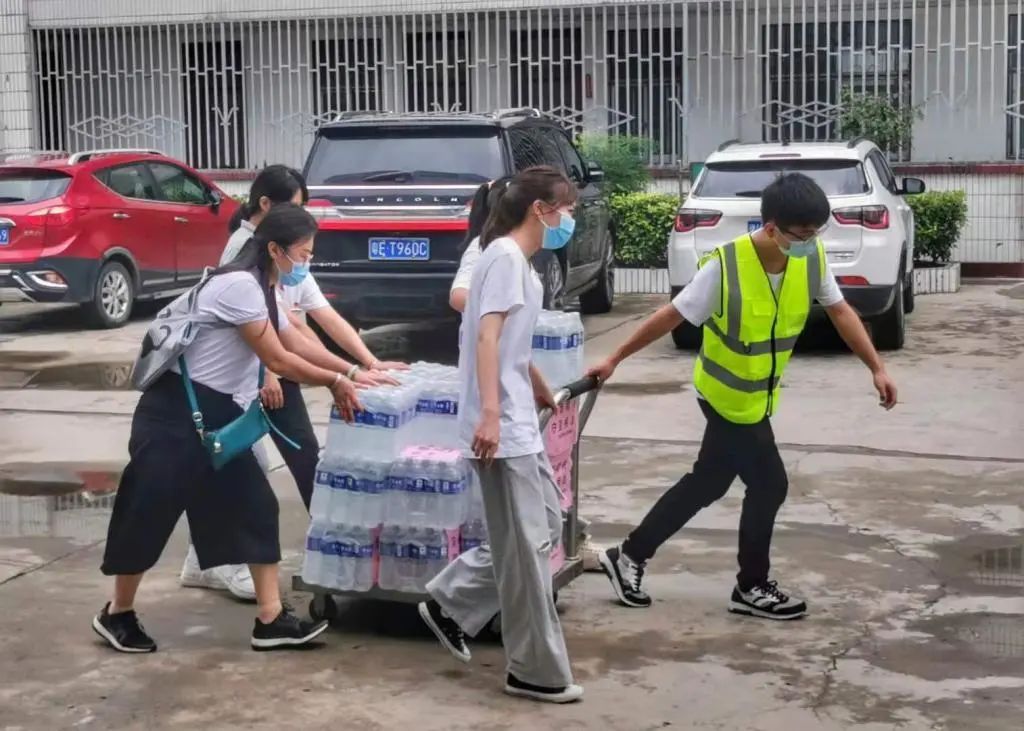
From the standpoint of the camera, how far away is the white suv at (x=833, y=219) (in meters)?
11.4

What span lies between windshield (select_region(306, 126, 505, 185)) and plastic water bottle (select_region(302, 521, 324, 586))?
5.99 metres

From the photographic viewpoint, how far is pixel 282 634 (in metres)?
5.44

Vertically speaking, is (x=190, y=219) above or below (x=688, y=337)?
above

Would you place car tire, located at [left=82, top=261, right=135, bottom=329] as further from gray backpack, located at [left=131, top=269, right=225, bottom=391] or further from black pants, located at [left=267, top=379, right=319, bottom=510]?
gray backpack, located at [left=131, top=269, right=225, bottom=391]

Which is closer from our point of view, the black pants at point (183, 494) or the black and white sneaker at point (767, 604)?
the black pants at point (183, 494)

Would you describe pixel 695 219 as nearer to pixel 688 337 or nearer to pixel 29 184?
pixel 688 337

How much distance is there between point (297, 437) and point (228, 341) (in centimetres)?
95

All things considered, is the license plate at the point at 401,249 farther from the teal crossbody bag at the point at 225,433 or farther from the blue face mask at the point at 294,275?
the teal crossbody bag at the point at 225,433

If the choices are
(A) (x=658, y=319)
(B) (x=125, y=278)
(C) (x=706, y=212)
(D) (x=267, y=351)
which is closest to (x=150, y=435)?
(D) (x=267, y=351)

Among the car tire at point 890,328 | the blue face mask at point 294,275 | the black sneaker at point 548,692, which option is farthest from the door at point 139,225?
the black sneaker at point 548,692

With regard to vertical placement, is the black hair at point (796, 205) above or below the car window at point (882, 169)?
below

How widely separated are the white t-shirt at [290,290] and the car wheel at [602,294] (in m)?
8.19

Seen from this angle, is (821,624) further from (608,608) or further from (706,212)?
(706,212)

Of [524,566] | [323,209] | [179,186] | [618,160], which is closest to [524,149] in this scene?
[323,209]
